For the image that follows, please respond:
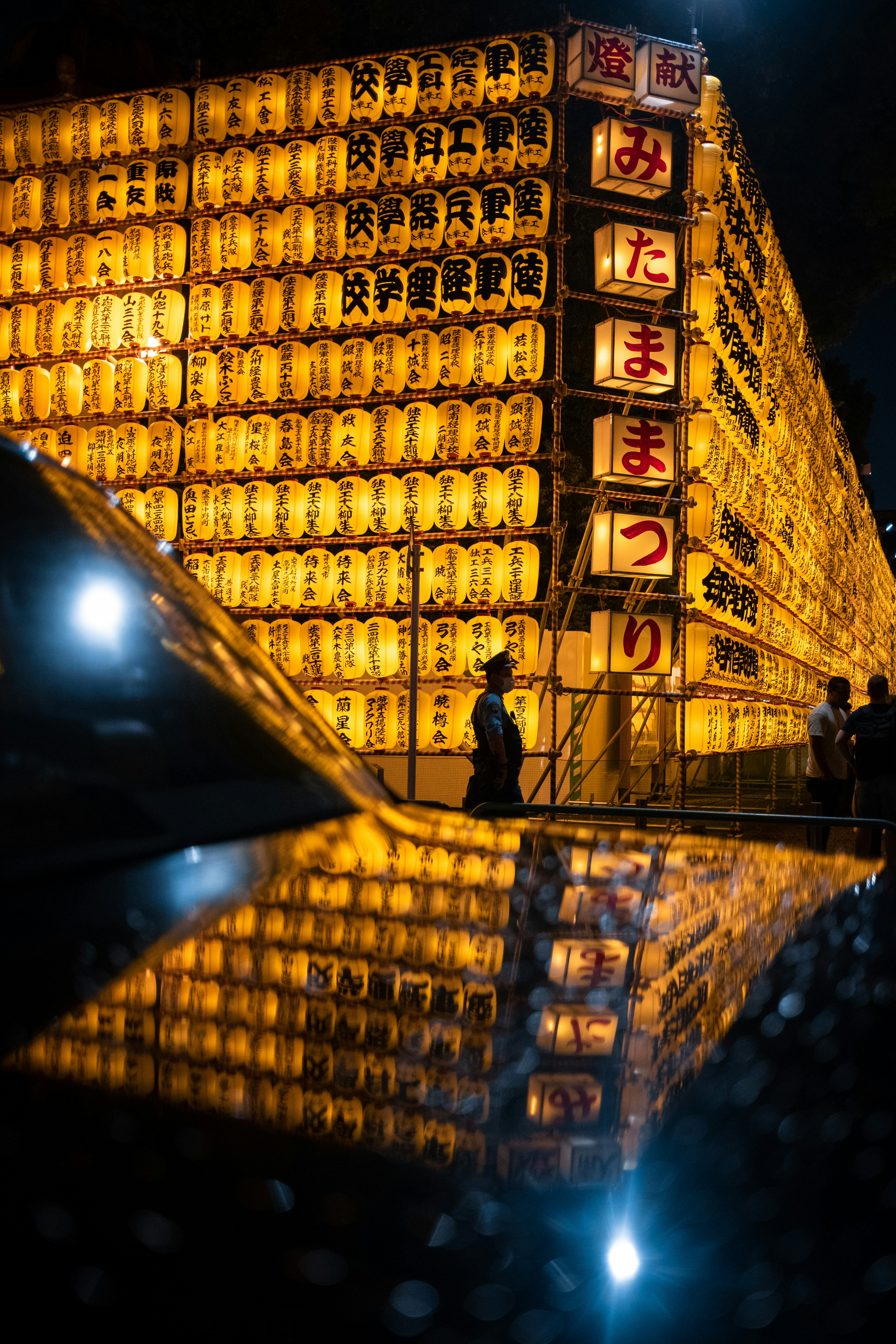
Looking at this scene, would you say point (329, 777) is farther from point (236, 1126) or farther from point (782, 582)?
point (782, 582)

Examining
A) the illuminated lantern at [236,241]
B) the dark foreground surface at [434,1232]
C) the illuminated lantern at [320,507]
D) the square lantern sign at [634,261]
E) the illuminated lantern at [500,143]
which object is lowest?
the dark foreground surface at [434,1232]

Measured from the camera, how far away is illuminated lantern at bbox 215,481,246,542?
9.17m

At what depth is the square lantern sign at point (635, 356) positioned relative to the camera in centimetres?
784

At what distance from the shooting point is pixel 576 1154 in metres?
0.40

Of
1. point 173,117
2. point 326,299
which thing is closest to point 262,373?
point 326,299

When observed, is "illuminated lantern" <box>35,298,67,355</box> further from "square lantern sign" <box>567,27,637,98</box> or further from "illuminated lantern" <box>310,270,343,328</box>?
"square lantern sign" <box>567,27,637,98</box>

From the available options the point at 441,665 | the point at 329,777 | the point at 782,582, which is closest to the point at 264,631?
the point at 441,665

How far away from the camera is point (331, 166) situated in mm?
9055

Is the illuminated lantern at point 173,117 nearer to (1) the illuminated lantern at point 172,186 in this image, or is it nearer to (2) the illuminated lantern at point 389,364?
(1) the illuminated lantern at point 172,186

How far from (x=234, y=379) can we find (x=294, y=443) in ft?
2.96

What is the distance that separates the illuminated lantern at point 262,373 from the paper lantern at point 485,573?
97.6 inches

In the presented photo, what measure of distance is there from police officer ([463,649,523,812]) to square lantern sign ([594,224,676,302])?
3440mm

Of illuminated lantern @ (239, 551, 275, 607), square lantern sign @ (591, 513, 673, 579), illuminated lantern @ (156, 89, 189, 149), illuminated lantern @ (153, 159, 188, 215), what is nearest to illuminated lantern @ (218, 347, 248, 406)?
illuminated lantern @ (239, 551, 275, 607)

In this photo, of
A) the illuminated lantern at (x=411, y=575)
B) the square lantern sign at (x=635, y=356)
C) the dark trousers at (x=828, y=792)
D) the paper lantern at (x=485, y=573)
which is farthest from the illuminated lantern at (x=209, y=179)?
the dark trousers at (x=828, y=792)
